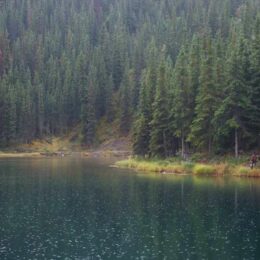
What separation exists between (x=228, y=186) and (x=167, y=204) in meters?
13.8

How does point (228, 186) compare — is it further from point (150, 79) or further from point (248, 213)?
point (150, 79)

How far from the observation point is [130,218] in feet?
153

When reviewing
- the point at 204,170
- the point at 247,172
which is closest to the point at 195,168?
the point at 204,170

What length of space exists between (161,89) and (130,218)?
4894cm

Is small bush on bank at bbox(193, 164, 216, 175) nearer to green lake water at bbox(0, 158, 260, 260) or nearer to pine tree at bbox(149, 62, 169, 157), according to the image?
green lake water at bbox(0, 158, 260, 260)

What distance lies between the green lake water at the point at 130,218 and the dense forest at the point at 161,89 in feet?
43.5

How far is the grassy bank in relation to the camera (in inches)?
2951

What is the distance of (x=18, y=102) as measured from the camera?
159000 millimetres

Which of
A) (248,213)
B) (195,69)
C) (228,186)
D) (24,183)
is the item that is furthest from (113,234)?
(195,69)

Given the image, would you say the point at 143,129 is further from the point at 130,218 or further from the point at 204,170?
the point at 130,218

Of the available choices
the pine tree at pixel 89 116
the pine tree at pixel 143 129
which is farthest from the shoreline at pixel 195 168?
the pine tree at pixel 89 116

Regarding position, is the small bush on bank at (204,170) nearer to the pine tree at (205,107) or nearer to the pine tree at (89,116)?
the pine tree at (205,107)

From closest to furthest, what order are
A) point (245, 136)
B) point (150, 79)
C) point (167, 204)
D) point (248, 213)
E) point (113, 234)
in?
point (113, 234), point (248, 213), point (167, 204), point (245, 136), point (150, 79)

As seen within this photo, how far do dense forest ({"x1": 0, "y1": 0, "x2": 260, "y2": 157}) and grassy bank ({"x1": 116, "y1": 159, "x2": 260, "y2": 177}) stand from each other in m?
3.32
